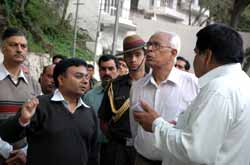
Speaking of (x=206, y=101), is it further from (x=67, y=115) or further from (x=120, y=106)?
(x=120, y=106)

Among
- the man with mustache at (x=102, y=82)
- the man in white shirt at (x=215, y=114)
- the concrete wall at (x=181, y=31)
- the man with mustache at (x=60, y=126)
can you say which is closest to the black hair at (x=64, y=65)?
the man with mustache at (x=60, y=126)

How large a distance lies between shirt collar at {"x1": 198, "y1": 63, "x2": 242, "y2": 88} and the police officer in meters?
2.00

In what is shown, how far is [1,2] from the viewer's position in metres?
18.6

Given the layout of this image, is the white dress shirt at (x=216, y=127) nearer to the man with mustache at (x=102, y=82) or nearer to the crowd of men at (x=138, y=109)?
the crowd of men at (x=138, y=109)

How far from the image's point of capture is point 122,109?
488 centimetres

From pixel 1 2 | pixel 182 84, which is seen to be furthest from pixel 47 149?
pixel 1 2

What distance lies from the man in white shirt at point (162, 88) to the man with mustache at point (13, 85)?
3.19ft

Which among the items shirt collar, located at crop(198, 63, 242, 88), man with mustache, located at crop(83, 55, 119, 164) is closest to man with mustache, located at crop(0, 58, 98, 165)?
shirt collar, located at crop(198, 63, 242, 88)

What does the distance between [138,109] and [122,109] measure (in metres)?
1.67

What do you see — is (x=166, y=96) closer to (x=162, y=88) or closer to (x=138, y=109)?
(x=162, y=88)

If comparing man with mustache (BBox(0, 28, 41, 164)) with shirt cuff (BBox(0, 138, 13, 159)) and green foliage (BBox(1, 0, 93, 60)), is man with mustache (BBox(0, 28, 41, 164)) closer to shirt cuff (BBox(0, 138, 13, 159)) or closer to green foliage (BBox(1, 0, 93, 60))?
shirt cuff (BBox(0, 138, 13, 159))

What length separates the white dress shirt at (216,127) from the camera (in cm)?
272

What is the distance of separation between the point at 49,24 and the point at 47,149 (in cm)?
2020

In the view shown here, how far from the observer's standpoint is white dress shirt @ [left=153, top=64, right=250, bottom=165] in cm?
272
